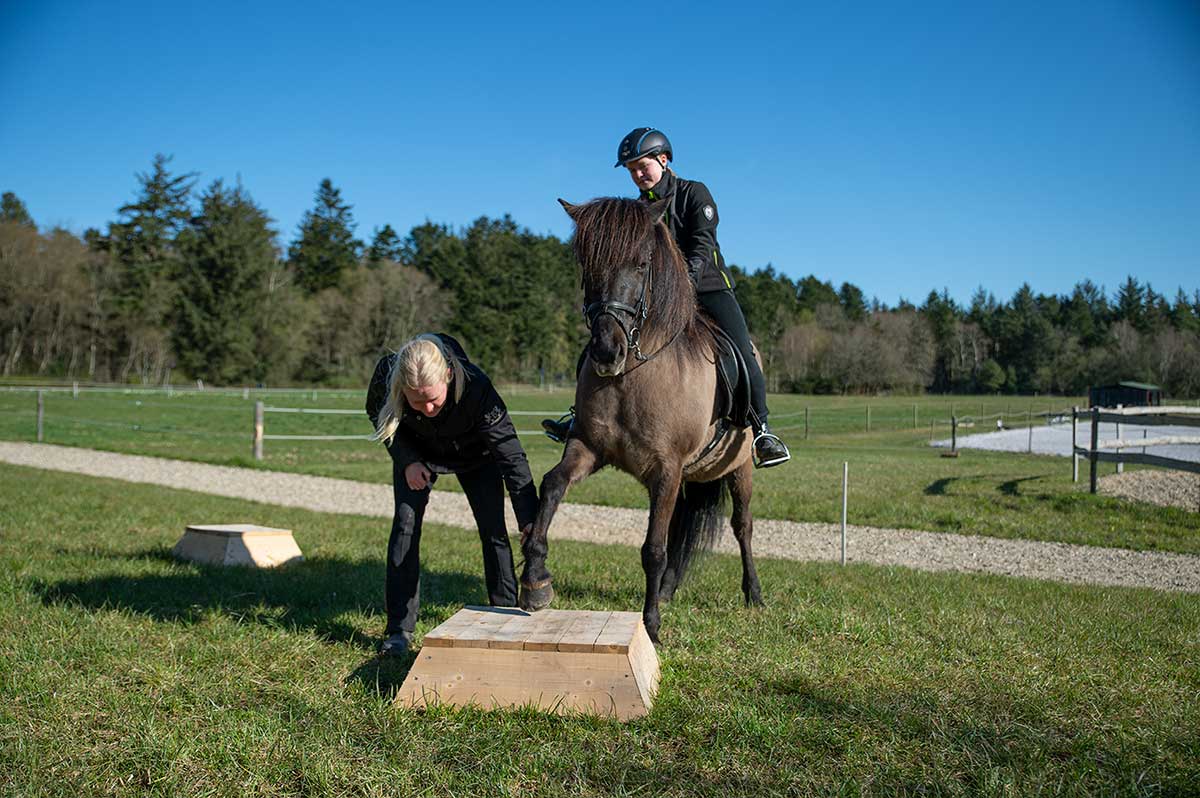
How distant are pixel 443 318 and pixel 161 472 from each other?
179 feet

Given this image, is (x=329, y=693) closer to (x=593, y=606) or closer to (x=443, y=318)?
(x=593, y=606)

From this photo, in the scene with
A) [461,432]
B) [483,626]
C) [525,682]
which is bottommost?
[525,682]

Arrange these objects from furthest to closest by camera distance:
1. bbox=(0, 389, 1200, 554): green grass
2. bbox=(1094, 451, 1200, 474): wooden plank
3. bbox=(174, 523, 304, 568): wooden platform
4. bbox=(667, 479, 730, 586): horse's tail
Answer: bbox=(1094, 451, 1200, 474): wooden plank, bbox=(0, 389, 1200, 554): green grass, bbox=(174, 523, 304, 568): wooden platform, bbox=(667, 479, 730, 586): horse's tail

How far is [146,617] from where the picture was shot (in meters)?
5.50

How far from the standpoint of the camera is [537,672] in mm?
4078

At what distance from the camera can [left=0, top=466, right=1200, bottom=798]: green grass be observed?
130 inches

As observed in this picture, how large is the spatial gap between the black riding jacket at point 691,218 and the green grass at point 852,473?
24.3ft

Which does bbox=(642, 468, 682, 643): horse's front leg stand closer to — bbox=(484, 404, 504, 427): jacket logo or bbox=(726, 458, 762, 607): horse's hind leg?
bbox=(484, 404, 504, 427): jacket logo

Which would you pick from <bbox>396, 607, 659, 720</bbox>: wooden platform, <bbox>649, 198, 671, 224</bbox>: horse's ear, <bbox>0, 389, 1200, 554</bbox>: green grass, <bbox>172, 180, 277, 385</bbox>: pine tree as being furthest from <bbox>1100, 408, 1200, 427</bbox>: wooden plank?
<bbox>172, 180, 277, 385</bbox>: pine tree

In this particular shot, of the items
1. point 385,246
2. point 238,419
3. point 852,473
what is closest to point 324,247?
point 385,246

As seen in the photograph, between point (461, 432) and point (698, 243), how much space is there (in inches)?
78.4

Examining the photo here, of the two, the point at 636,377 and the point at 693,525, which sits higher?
the point at 636,377

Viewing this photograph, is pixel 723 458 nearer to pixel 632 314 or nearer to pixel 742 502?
pixel 742 502

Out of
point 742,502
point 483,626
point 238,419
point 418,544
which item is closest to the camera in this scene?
point 483,626
